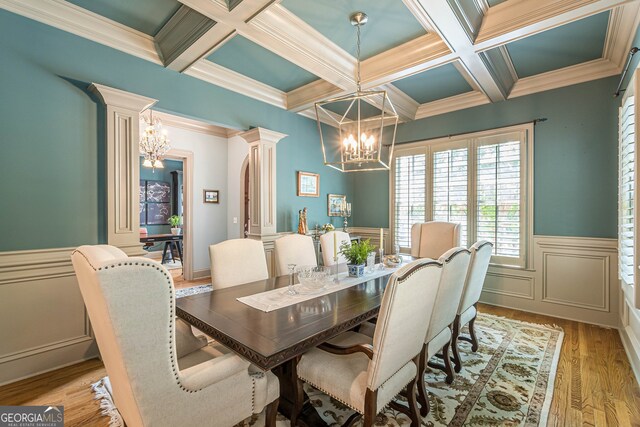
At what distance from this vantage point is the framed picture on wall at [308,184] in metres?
4.44

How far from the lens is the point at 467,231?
4.15 m

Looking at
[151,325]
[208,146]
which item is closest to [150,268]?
[151,325]

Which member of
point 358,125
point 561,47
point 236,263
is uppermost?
point 561,47

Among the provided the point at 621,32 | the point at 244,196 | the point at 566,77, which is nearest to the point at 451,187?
the point at 566,77

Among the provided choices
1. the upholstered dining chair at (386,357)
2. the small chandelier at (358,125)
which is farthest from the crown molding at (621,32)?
the upholstered dining chair at (386,357)

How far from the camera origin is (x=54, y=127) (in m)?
2.35

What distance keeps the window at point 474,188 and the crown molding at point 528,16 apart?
1.71 m

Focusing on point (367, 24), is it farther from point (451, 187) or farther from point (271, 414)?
point (271, 414)

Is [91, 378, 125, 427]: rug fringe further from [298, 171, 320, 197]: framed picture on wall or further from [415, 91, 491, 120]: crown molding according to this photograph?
[415, 91, 491, 120]: crown molding

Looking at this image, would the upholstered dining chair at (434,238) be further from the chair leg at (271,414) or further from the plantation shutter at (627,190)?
the chair leg at (271,414)

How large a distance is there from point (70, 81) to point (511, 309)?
536 centimetres

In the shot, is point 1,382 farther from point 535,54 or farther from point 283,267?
point 535,54

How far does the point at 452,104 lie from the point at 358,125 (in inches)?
112

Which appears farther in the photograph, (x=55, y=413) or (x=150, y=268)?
(x=55, y=413)
